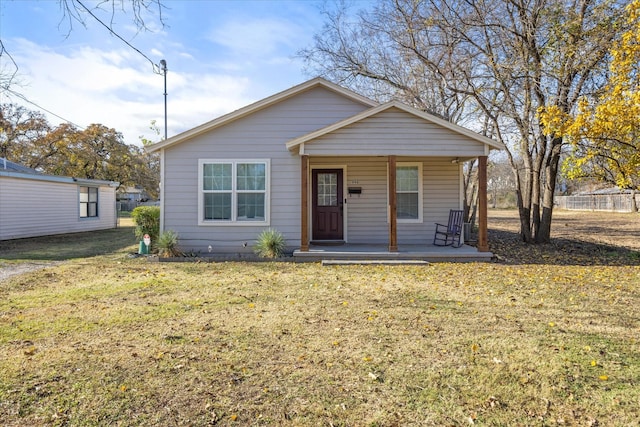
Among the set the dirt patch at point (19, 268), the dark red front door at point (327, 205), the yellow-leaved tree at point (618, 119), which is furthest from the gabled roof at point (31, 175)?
the yellow-leaved tree at point (618, 119)

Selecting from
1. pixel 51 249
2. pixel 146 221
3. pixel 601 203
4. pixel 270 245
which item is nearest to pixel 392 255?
pixel 270 245

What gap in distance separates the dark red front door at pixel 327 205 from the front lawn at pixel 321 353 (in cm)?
409

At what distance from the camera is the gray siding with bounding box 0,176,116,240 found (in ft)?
46.8

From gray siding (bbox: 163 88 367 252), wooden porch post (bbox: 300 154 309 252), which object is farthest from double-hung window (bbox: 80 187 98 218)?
wooden porch post (bbox: 300 154 309 252)

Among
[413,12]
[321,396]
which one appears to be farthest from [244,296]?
[413,12]

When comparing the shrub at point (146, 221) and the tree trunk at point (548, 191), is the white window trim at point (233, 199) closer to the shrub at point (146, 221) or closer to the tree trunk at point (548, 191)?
the shrub at point (146, 221)

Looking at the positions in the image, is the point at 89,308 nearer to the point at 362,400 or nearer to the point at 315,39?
the point at 362,400

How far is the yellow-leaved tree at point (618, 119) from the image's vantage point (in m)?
7.57

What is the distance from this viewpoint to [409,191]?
10.7 metres

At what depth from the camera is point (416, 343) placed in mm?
3867

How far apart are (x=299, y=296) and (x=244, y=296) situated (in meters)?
0.81

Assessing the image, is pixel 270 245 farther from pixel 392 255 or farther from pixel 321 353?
pixel 321 353

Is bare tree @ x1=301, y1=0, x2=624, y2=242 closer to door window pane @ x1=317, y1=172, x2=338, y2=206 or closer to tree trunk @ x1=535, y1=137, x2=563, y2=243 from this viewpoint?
tree trunk @ x1=535, y1=137, x2=563, y2=243

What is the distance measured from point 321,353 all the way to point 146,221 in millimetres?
8307
